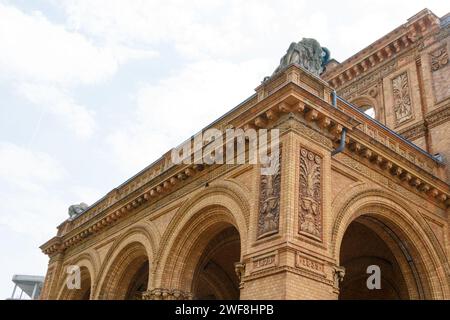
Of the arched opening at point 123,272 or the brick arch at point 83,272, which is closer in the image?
the arched opening at point 123,272

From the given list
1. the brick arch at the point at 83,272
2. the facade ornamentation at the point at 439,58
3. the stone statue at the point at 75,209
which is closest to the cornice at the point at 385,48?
the facade ornamentation at the point at 439,58

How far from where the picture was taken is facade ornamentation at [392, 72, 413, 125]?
18391 millimetres

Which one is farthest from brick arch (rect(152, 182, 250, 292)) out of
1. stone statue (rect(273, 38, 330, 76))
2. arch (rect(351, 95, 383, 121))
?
arch (rect(351, 95, 383, 121))

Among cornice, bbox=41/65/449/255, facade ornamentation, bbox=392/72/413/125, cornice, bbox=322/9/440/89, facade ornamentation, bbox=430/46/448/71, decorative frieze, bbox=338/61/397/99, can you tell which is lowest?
cornice, bbox=41/65/449/255

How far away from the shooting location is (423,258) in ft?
44.7

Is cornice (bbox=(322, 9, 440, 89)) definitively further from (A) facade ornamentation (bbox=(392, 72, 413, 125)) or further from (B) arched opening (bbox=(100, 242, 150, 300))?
(B) arched opening (bbox=(100, 242, 150, 300))

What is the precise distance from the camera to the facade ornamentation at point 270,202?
34.3 feet

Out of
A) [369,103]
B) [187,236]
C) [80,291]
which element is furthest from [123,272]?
[369,103]

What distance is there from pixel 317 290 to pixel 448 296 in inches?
202

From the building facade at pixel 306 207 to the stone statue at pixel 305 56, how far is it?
463mm

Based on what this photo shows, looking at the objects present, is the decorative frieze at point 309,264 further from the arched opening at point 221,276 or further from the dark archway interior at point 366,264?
the arched opening at point 221,276

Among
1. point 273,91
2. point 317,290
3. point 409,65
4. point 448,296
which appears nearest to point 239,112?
point 273,91

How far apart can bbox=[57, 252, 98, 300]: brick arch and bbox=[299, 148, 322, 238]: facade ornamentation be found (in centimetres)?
916
